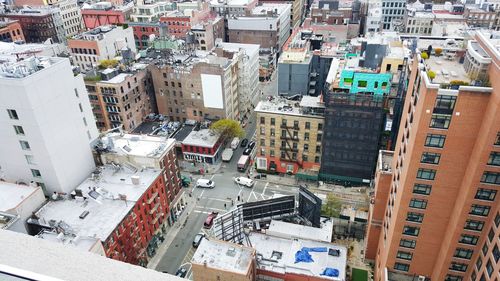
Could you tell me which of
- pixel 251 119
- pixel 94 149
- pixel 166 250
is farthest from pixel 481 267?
pixel 251 119

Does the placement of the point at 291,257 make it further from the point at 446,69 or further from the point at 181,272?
the point at 446,69

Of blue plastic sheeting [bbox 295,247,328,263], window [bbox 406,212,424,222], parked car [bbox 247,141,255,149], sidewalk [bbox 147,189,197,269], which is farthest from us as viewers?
parked car [bbox 247,141,255,149]

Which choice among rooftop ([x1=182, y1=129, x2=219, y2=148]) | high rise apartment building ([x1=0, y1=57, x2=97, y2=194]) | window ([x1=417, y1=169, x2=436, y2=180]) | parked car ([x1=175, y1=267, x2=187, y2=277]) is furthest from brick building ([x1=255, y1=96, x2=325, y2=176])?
high rise apartment building ([x1=0, y1=57, x2=97, y2=194])

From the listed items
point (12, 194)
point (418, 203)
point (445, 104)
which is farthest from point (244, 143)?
point (445, 104)

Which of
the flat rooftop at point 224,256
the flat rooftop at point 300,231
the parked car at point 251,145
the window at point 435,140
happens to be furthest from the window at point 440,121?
the parked car at point 251,145

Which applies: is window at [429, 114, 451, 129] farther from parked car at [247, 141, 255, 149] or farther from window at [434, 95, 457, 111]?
parked car at [247, 141, 255, 149]
